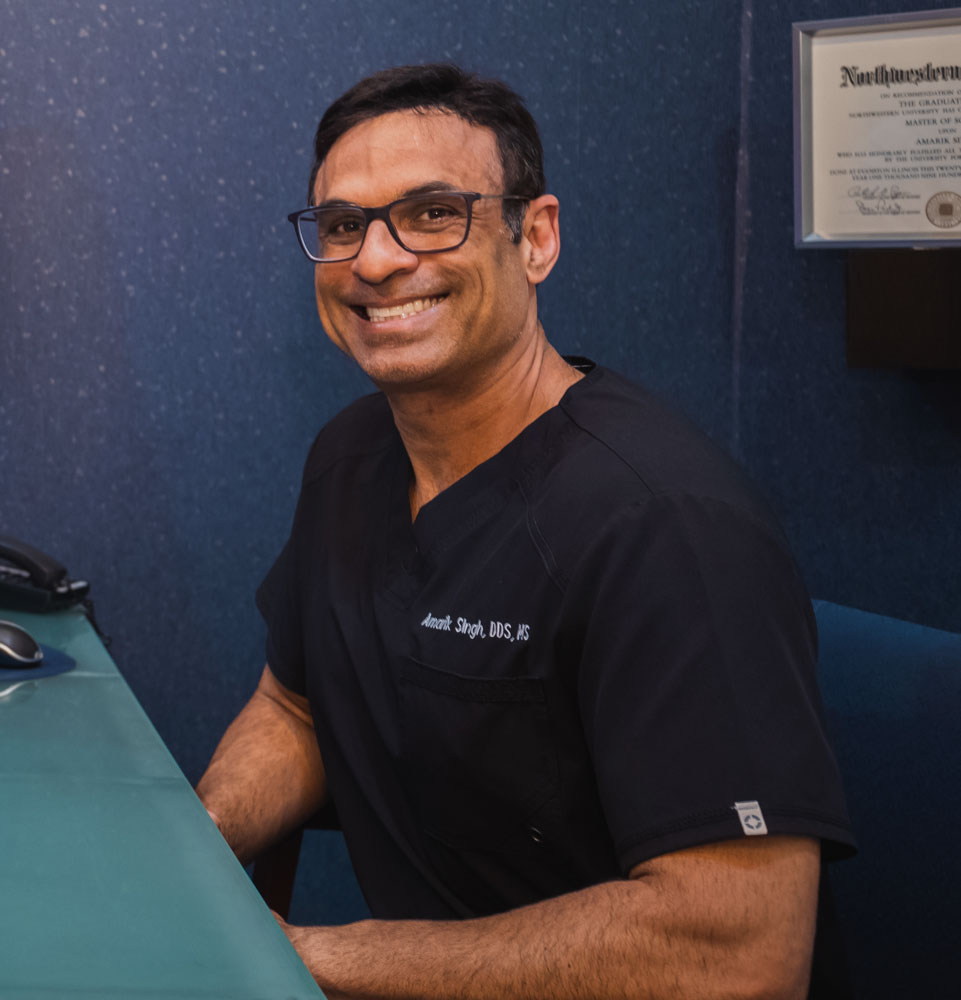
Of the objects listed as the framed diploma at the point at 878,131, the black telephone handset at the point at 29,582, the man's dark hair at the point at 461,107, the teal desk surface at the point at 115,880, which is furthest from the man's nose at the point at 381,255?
the framed diploma at the point at 878,131

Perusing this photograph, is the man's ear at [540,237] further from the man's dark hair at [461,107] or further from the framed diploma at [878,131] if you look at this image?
the framed diploma at [878,131]

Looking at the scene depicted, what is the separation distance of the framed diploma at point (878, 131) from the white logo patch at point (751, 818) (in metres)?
0.96

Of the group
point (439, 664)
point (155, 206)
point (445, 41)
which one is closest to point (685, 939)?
point (439, 664)

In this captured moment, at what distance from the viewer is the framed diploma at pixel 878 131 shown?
1.58 m

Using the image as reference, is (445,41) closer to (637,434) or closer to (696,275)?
(696,275)

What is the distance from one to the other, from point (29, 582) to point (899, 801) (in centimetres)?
101

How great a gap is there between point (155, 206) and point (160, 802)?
105 centimetres

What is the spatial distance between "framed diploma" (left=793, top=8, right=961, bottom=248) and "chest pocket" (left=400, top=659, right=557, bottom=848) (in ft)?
2.97

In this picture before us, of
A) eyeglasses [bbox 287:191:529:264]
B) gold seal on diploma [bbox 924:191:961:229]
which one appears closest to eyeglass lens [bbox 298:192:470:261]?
eyeglasses [bbox 287:191:529:264]

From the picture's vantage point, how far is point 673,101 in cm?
193

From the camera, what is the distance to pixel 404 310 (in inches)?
48.6

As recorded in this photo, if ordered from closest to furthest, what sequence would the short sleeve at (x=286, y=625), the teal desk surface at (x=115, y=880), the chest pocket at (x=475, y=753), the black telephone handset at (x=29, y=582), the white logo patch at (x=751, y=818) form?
1. the teal desk surface at (x=115, y=880)
2. the white logo patch at (x=751, y=818)
3. the chest pocket at (x=475, y=753)
4. the short sleeve at (x=286, y=625)
5. the black telephone handset at (x=29, y=582)

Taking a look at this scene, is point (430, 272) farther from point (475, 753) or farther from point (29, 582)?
point (29, 582)
